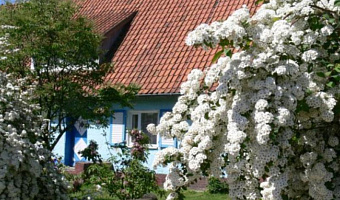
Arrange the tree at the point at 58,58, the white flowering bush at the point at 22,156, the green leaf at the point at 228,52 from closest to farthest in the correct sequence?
1. the green leaf at the point at 228,52
2. the white flowering bush at the point at 22,156
3. the tree at the point at 58,58

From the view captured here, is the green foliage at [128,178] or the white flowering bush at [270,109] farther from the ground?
the white flowering bush at [270,109]

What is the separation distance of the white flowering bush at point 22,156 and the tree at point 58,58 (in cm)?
397

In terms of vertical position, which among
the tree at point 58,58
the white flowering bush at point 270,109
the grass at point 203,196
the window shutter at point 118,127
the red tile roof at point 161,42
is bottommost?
the grass at point 203,196

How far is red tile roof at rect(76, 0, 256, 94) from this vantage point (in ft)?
49.1

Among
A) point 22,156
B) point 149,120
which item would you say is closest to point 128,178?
point 22,156

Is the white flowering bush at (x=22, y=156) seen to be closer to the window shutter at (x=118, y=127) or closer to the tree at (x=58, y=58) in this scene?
the tree at (x=58, y=58)

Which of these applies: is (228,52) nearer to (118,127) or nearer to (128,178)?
(128,178)

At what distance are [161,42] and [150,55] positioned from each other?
47cm

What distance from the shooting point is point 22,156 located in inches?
220

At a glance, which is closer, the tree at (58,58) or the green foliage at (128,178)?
the green foliage at (128,178)

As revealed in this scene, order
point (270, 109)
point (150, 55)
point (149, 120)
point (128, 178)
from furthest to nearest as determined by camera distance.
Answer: point (150, 55)
point (149, 120)
point (128, 178)
point (270, 109)

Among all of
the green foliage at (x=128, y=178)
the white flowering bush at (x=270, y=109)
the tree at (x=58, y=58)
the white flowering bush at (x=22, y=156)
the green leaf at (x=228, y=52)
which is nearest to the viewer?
the white flowering bush at (x=270, y=109)

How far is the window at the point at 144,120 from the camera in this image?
15844 millimetres

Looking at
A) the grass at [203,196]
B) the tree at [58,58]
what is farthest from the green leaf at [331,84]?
the grass at [203,196]
